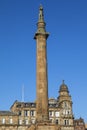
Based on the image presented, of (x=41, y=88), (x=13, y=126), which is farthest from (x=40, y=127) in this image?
(x=13, y=126)

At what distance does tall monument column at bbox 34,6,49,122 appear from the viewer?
165ft

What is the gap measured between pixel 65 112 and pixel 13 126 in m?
18.2

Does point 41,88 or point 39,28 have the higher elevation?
point 39,28

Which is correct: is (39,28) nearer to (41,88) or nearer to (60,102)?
(41,88)

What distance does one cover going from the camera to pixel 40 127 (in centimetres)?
4922

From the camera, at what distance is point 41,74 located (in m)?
51.9

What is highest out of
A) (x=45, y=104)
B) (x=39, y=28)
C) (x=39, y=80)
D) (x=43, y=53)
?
(x=39, y=28)

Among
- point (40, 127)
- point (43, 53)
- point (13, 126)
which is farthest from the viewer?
point (13, 126)

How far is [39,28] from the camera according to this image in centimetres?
5500

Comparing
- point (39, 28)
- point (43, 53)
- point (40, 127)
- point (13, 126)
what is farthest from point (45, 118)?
point (13, 126)

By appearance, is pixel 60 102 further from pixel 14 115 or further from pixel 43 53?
pixel 43 53

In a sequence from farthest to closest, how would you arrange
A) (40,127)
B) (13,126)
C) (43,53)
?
(13,126), (43,53), (40,127)

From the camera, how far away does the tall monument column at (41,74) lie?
165 feet

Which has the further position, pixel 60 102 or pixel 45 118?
pixel 60 102
